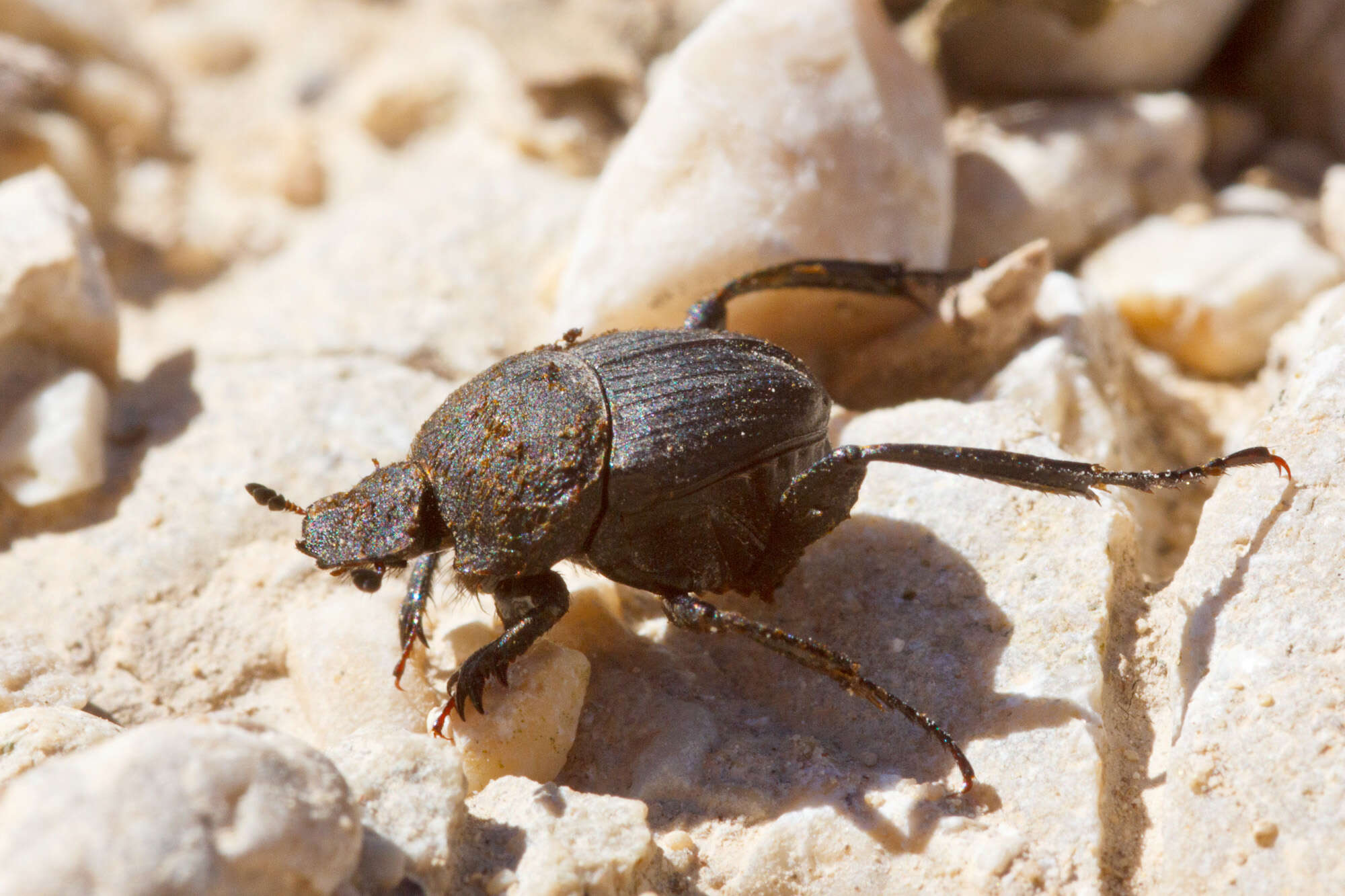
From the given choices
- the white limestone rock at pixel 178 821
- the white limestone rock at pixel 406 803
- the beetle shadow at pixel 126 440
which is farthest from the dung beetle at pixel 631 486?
the beetle shadow at pixel 126 440

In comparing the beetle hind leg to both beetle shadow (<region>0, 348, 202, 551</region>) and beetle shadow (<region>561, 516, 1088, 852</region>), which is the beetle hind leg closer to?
beetle shadow (<region>561, 516, 1088, 852</region>)

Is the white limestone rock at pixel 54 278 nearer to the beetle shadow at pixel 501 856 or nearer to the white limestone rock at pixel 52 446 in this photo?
the white limestone rock at pixel 52 446

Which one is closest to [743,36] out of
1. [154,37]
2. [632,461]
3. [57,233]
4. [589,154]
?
[589,154]

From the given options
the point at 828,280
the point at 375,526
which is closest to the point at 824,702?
the point at 375,526

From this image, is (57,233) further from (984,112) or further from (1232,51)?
(1232,51)

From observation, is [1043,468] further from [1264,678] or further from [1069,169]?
[1069,169]
